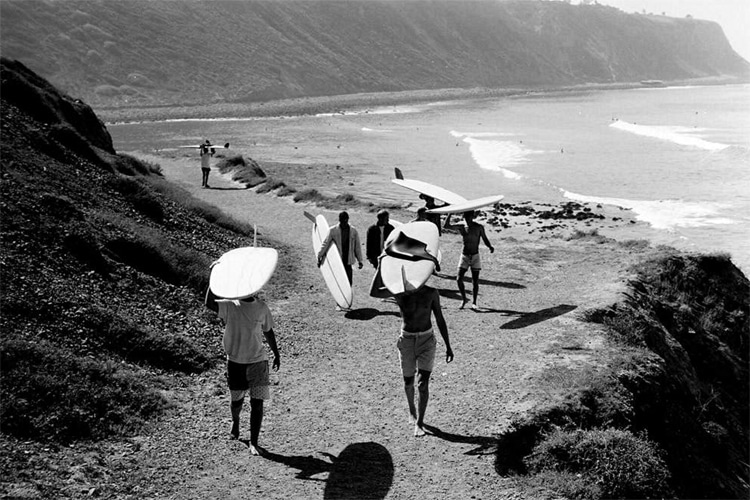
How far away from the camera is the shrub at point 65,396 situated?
7.36m

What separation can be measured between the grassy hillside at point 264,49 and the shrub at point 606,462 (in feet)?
302

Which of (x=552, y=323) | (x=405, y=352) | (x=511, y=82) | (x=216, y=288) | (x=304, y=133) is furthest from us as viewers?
(x=511, y=82)

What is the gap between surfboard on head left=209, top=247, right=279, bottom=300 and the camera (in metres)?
7.12

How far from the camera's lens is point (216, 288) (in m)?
7.23

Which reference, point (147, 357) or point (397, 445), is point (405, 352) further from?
point (147, 357)

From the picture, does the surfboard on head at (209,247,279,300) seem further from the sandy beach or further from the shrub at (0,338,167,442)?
the shrub at (0,338,167,442)

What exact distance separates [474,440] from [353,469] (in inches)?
58.2

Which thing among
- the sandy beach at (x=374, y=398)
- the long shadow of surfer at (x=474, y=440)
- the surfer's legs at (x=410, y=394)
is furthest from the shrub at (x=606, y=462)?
the surfer's legs at (x=410, y=394)

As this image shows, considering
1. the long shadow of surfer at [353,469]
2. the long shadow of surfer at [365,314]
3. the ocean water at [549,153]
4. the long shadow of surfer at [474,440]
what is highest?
the long shadow of surfer at [474,440]

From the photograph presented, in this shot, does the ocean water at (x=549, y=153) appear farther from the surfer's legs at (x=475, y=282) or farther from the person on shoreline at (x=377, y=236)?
the person on shoreline at (x=377, y=236)

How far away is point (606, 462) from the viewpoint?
727 cm

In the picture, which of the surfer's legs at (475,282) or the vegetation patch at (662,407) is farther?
the surfer's legs at (475,282)

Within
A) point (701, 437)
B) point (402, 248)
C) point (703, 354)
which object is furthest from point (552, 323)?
point (402, 248)

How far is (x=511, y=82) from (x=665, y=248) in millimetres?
161384
